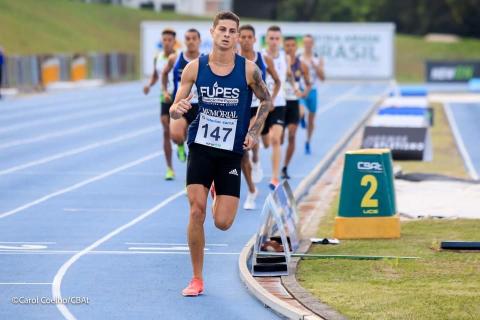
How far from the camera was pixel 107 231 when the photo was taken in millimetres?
13727

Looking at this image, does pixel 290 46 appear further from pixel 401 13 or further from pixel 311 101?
pixel 401 13

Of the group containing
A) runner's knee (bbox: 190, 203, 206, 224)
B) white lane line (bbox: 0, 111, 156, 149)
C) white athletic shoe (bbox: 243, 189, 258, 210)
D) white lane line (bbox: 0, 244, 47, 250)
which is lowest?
white lane line (bbox: 0, 111, 156, 149)

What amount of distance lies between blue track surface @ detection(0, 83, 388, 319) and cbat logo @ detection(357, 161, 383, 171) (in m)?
1.36

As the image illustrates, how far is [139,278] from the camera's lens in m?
10.9

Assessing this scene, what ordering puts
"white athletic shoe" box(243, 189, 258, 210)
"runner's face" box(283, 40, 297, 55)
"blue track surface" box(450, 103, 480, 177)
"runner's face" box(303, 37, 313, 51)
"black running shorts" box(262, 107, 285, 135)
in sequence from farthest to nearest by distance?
1. "blue track surface" box(450, 103, 480, 177)
2. "runner's face" box(303, 37, 313, 51)
3. "runner's face" box(283, 40, 297, 55)
4. "black running shorts" box(262, 107, 285, 135)
5. "white athletic shoe" box(243, 189, 258, 210)

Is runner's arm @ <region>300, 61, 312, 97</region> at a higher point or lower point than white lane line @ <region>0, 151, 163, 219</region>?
higher

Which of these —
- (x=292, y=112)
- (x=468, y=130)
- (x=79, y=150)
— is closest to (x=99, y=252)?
(x=292, y=112)

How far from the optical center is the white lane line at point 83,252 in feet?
31.1

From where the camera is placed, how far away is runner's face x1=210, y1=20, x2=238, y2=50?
395 inches

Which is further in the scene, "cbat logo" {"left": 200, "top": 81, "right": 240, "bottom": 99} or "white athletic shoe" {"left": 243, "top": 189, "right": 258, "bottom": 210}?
"white athletic shoe" {"left": 243, "top": 189, "right": 258, "bottom": 210}

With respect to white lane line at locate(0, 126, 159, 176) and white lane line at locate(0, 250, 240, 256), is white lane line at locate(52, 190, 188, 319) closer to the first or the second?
white lane line at locate(0, 250, 240, 256)

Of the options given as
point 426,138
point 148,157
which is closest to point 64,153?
point 148,157

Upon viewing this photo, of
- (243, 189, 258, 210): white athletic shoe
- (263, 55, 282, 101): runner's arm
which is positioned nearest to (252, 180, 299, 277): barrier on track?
(243, 189, 258, 210): white athletic shoe

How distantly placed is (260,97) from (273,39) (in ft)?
24.5
